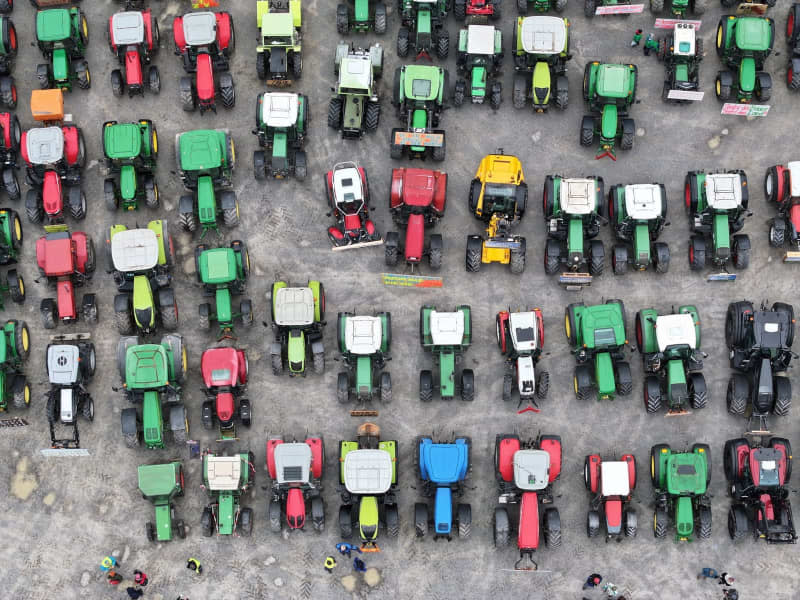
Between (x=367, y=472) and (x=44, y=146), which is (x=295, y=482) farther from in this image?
(x=44, y=146)

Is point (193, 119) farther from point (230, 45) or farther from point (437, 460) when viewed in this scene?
point (437, 460)

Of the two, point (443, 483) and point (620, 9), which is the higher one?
point (620, 9)

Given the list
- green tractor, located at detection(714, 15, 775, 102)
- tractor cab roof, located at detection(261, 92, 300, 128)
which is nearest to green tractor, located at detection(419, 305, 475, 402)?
tractor cab roof, located at detection(261, 92, 300, 128)

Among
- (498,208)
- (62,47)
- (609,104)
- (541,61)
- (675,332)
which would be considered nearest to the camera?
(675,332)

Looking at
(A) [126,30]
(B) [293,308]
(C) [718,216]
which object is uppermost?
(A) [126,30]

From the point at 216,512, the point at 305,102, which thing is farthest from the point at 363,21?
the point at 216,512

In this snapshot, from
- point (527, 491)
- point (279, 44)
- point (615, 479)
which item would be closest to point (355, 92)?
point (279, 44)

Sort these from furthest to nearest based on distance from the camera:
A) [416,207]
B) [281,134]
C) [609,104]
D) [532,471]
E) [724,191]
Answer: [609,104] < [281,134] < [416,207] < [724,191] < [532,471]
